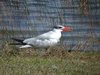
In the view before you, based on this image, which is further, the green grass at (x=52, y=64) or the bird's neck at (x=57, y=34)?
the bird's neck at (x=57, y=34)

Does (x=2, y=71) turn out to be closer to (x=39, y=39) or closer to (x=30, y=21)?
(x=39, y=39)

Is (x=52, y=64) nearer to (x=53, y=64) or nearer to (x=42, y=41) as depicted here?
(x=53, y=64)

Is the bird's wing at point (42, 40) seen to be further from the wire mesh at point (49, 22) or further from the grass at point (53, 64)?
the grass at point (53, 64)

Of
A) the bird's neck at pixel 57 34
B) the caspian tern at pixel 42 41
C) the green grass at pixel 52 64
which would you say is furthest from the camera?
the bird's neck at pixel 57 34

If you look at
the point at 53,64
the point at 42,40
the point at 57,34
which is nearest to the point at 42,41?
the point at 42,40

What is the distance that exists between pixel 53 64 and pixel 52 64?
0.02 metres

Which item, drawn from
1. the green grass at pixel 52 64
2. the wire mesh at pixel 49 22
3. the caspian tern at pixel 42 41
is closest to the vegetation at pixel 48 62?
the green grass at pixel 52 64

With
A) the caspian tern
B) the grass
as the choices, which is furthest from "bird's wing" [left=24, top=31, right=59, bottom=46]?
the grass

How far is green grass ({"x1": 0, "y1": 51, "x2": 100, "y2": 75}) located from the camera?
6.79m

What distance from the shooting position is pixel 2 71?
6.65 metres

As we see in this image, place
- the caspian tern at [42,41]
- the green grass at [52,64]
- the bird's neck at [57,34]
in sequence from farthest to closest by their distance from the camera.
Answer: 1. the bird's neck at [57,34]
2. the caspian tern at [42,41]
3. the green grass at [52,64]

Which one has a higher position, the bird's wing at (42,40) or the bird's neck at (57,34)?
the bird's neck at (57,34)

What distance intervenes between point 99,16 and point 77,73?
6208 mm

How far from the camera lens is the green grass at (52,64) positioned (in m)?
6.79
